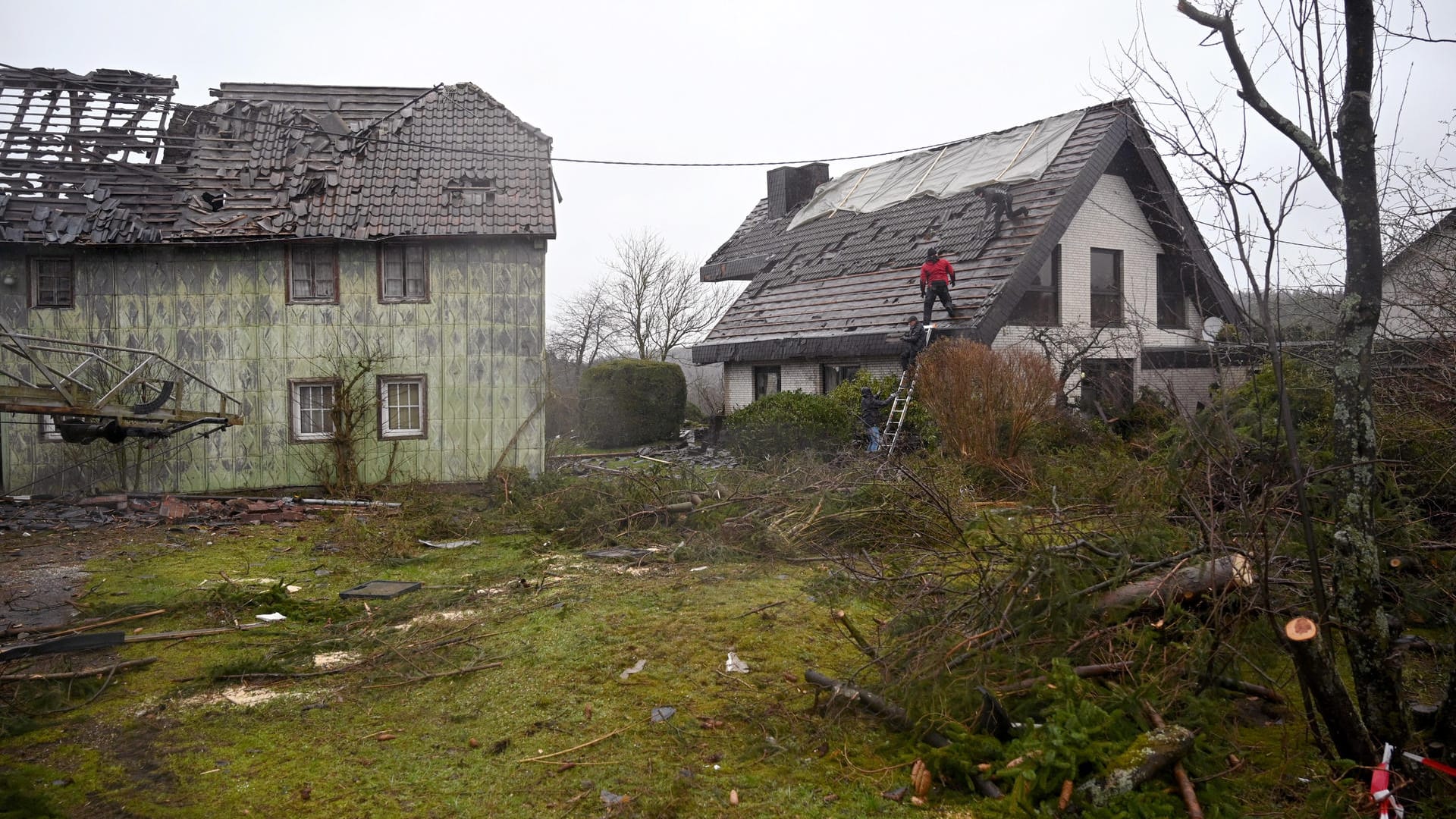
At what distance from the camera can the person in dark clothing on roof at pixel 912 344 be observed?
15242 millimetres

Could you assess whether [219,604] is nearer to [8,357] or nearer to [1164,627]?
[1164,627]

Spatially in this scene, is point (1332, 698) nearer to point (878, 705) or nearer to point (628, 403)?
point (878, 705)

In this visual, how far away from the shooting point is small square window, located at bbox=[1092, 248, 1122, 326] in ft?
59.4

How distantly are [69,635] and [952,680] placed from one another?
6.26 metres

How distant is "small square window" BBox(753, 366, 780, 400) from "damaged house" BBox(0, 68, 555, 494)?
242 inches

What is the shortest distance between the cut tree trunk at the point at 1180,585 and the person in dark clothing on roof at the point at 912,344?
31.3 feet

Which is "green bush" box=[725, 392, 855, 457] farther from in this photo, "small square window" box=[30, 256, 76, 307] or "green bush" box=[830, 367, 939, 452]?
"small square window" box=[30, 256, 76, 307]

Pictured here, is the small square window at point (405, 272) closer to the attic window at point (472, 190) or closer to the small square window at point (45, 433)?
the attic window at point (472, 190)

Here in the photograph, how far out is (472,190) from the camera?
15.9m

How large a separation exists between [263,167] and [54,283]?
12.0 feet

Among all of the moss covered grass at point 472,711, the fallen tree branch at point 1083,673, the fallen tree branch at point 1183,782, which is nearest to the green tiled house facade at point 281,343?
the moss covered grass at point 472,711

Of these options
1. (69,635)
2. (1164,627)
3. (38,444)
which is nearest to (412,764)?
(69,635)

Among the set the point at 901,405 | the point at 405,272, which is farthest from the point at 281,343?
the point at 901,405

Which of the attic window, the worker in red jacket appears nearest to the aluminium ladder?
the worker in red jacket
